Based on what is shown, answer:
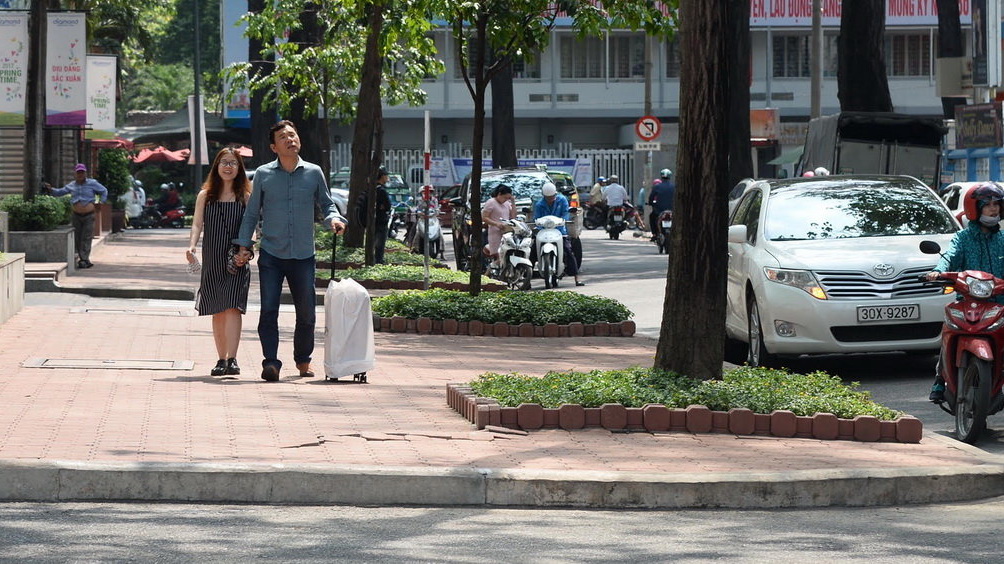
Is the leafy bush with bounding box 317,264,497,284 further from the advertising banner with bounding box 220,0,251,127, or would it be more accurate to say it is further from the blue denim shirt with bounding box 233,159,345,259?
the advertising banner with bounding box 220,0,251,127

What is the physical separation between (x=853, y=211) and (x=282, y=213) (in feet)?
17.8

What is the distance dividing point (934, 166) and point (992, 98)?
231 centimetres

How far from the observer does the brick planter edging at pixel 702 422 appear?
931cm

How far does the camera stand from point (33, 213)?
957 inches

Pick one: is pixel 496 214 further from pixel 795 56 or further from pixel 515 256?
pixel 795 56

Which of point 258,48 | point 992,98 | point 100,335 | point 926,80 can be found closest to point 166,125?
point 258,48

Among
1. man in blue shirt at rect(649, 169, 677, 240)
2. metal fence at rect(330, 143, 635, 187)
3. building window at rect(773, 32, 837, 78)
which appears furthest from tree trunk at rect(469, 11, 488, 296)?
building window at rect(773, 32, 837, 78)

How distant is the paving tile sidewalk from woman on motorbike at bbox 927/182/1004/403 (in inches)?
66.0

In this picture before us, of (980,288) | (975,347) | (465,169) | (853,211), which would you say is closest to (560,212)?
(853,211)

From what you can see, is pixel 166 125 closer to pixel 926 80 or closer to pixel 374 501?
pixel 926 80

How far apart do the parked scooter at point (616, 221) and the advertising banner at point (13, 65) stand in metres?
19.7

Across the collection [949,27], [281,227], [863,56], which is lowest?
[281,227]

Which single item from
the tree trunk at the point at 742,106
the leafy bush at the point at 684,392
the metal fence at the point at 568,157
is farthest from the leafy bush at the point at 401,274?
the metal fence at the point at 568,157

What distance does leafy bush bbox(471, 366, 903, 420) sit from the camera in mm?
9477
